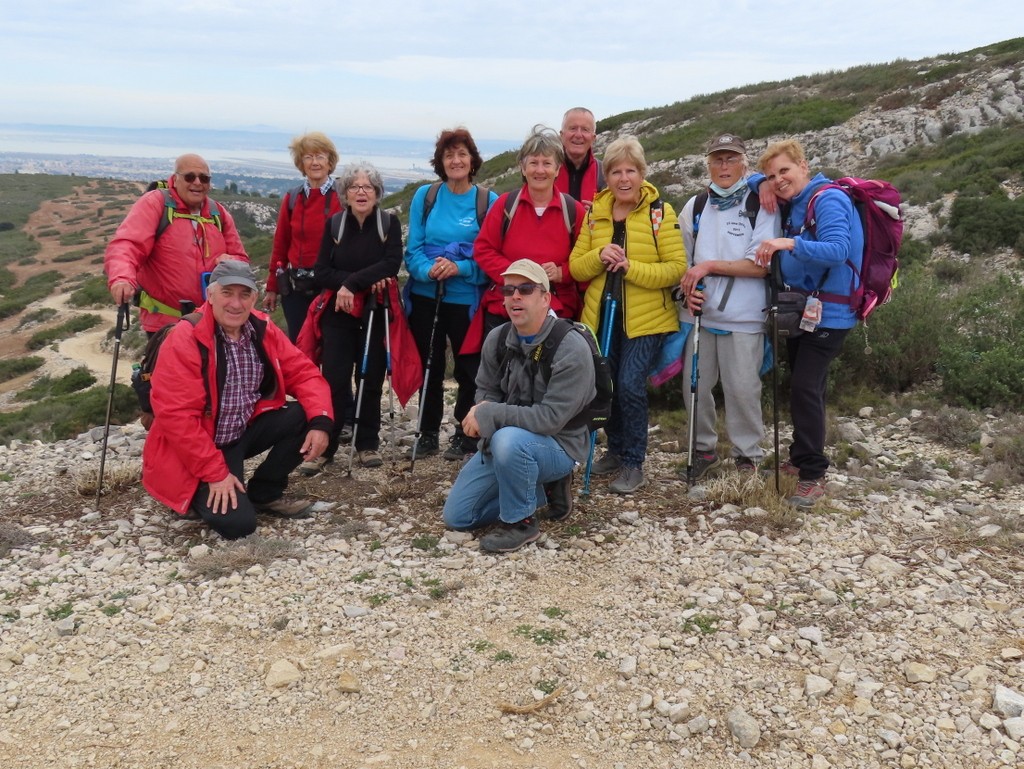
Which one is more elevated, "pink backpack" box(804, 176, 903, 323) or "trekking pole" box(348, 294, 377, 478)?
"pink backpack" box(804, 176, 903, 323)

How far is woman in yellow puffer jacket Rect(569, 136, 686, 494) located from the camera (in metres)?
5.34

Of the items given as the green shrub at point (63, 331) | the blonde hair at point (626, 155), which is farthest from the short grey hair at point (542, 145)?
the green shrub at point (63, 331)

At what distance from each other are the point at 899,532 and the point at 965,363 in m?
3.45

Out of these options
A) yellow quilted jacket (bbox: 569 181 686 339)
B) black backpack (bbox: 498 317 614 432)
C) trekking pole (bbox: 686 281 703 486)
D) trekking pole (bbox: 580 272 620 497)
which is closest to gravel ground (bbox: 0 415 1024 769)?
trekking pole (bbox: 686 281 703 486)

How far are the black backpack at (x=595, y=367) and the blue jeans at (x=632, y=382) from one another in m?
0.55

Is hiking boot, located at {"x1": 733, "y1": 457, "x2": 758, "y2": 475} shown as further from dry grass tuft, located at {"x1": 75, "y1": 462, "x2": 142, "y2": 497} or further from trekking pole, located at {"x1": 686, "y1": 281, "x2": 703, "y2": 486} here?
dry grass tuft, located at {"x1": 75, "y1": 462, "x2": 142, "y2": 497}

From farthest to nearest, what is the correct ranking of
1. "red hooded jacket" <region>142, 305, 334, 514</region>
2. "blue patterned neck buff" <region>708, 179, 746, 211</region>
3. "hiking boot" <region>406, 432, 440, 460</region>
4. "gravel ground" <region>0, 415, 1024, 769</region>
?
"hiking boot" <region>406, 432, 440, 460</region>, "blue patterned neck buff" <region>708, 179, 746, 211</region>, "red hooded jacket" <region>142, 305, 334, 514</region>, "gravel ground" <region>0, 415, 1024, 769</region>

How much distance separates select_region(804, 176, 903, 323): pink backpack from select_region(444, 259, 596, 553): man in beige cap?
6.19 feet

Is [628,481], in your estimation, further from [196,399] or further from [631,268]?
[196,399]

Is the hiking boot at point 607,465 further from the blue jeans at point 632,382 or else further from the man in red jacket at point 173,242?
the man in red jacket at point 173,242

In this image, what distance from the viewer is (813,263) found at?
16.8 ft

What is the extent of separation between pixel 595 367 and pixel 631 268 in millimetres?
891

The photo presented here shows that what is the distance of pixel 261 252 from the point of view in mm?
34344

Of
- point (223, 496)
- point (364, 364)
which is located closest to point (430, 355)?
point (364, 364)
